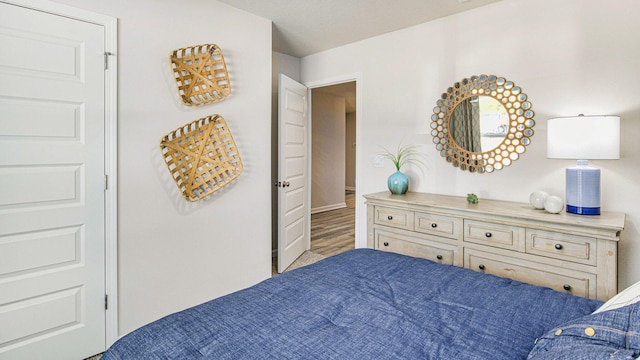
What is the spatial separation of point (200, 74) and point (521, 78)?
2.49 m

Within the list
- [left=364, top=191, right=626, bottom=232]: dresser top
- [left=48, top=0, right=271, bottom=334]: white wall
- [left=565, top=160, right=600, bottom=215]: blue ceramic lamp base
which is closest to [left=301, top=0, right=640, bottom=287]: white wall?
[left=364, top=191, right=626, bottom=232]: dresser top

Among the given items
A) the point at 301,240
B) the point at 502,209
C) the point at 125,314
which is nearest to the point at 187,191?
the point at 125,314

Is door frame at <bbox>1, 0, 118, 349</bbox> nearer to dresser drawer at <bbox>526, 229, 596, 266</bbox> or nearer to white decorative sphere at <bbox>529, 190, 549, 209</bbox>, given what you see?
dresser drawer at <bbox>526, 229, 596, 266</bbox>

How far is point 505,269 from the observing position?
7.46 ft

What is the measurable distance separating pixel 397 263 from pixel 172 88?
6.54 ft

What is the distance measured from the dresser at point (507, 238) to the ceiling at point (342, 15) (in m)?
1.60

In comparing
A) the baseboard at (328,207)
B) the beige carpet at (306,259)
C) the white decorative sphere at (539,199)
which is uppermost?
the white decorative sphere at (539,199)

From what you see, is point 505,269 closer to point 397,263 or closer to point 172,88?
point 397,263

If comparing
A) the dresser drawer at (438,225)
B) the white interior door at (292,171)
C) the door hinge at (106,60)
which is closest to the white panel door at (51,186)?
the door hinge at (106,60)

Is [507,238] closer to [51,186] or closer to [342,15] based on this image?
[342,15]

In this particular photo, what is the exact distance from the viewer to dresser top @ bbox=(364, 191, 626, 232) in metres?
1.95

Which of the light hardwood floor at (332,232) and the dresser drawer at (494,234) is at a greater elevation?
the dresser drawer at (494,234)

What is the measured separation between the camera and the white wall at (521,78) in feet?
7.32

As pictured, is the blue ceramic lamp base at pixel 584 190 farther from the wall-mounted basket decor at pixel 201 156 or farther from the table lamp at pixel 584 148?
the wall-mounted basket decor at pixel 201 156
